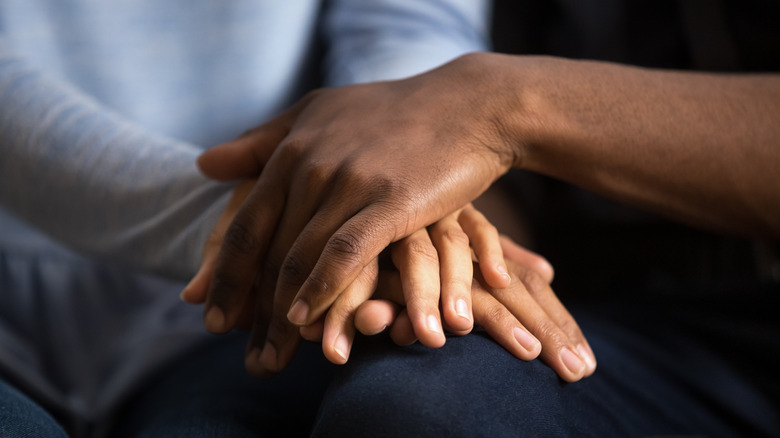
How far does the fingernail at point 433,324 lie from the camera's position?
1.50 feet

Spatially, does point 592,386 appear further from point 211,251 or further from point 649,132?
point 211,251

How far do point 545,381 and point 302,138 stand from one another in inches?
12.8

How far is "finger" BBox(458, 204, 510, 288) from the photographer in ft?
1.77

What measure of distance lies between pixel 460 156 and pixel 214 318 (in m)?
0.30

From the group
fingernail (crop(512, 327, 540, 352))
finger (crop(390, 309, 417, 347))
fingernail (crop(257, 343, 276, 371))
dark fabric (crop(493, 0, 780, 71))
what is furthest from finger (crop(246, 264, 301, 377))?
dark fabric (crop(493, 0, 780, 71))

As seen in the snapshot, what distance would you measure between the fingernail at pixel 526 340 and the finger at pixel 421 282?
8cm

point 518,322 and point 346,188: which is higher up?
point 346,188

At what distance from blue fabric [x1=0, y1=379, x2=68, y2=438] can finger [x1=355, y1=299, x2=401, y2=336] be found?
0.32 m

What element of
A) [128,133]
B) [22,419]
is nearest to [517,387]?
[22,419]

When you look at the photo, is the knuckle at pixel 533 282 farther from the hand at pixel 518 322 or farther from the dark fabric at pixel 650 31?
the dark fabric at pixel 650 31

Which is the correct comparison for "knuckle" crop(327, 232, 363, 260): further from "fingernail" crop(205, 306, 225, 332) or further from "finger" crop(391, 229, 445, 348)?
"fingernail" crop(205, 306, 225, 332)

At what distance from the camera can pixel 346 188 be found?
506 millimetres

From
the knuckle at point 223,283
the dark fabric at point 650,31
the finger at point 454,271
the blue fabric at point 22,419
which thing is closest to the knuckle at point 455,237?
the finger at point 454,271

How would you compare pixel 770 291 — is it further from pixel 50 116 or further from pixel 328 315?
pixel 50 116
